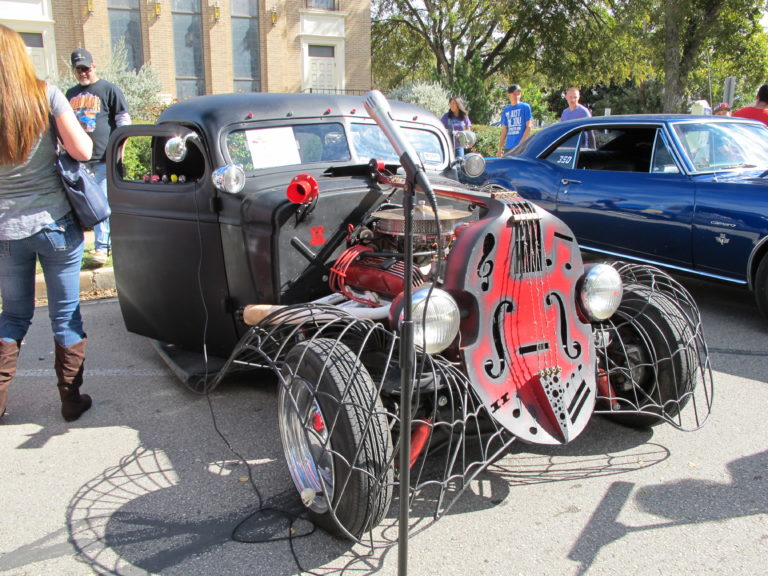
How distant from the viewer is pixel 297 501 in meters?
2.73

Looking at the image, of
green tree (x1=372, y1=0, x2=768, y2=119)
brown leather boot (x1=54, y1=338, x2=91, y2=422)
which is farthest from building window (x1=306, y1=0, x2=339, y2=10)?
brown leather boot (x1=54, y1=338, x2=91, y2=422)

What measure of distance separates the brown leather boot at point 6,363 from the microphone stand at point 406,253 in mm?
2473

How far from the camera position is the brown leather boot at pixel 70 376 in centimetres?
338

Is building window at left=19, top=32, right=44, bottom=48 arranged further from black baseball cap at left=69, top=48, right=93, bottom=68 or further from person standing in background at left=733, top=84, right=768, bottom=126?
person standing in background at left=733, top=84, right=768, bottom=126

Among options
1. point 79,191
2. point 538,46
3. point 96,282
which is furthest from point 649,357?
point 538,46

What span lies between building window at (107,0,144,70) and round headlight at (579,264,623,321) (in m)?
22.2

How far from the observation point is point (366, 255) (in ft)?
11.3

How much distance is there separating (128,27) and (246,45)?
391 centimetres

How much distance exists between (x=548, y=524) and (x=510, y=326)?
2.50ft

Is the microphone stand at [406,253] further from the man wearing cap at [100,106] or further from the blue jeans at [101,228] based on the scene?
the blue jeans at [101,228]

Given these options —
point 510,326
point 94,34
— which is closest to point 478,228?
point 510,326

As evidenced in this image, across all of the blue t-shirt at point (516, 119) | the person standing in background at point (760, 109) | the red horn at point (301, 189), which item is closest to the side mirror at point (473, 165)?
the red horn at point (301, 189)

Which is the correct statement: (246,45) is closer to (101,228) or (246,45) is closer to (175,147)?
(101,228)

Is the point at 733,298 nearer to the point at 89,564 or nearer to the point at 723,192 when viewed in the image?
the point at 723,192
